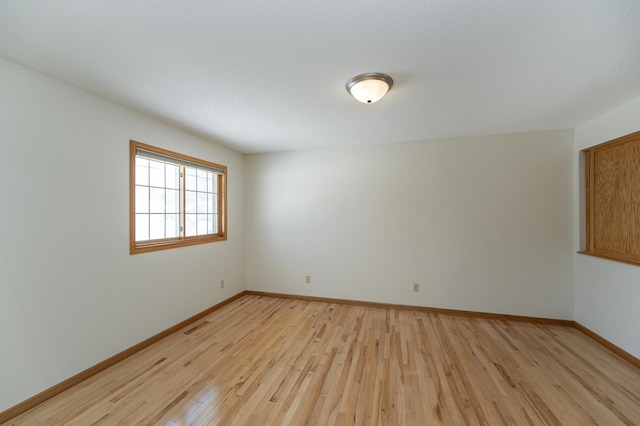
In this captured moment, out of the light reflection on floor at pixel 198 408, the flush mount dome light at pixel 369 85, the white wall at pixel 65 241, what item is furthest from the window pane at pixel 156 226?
the flush mount dome light at pixel 369 85

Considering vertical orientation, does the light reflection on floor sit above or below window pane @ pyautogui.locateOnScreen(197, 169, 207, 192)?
below

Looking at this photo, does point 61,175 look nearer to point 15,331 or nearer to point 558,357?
point 15,331

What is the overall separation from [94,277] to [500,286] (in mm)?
4471

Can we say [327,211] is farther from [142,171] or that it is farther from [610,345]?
[610,345]

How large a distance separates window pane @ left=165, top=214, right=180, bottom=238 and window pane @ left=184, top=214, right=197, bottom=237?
0.11 m

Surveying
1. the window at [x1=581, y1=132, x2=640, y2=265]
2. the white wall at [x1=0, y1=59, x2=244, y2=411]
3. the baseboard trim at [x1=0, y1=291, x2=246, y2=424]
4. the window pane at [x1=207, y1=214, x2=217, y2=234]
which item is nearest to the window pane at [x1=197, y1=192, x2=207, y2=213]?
the window pane at [x1=207, y1=214, x2=217, y2=234]

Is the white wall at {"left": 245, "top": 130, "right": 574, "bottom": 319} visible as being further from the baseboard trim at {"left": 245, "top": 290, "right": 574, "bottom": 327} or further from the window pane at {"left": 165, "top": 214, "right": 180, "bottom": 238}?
the window pane at {"left": 165, "top": 214, "right": 180, "bottom": 238}

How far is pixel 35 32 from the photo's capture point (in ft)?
4.52

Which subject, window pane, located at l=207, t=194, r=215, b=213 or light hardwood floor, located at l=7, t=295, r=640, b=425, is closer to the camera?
light hardwood floor, located at l=7, t=295, r=640, b=425

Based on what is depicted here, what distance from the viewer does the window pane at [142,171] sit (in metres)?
2.57

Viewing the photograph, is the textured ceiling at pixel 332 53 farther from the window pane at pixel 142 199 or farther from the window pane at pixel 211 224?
the window pane at pixel 211 224

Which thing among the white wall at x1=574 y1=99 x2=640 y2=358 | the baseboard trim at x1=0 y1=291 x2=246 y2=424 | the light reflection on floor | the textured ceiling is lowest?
the light reflection on floor

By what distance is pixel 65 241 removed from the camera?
1.93 m

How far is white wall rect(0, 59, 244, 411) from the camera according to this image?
5.42 ft
